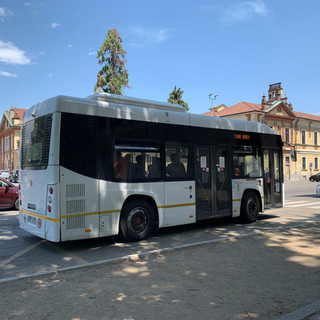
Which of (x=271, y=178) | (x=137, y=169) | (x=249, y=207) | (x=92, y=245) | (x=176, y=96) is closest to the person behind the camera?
(x=92, y=245)

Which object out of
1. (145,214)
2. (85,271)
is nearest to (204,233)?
(145,214)

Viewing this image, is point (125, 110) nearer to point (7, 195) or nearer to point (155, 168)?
point (155, 168)

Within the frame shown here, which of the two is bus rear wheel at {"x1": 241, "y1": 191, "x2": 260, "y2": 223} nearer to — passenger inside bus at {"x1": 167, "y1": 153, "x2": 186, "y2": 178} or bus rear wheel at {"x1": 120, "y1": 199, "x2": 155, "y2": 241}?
passenger inside bus at {"x1": 167, "y1": 153, "x2": 186, "y2": 178}

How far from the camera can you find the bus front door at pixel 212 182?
28.0 feet

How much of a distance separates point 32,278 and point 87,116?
3.23 m

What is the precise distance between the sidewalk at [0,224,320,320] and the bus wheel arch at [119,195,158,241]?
3.94 feet

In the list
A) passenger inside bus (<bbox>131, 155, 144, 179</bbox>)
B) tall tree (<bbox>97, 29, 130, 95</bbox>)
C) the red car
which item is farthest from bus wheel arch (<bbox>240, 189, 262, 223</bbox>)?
tall tree (<bbox>97, 29, 130, 95</bbox>)

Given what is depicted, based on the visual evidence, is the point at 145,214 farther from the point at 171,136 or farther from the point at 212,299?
the point at 212,299

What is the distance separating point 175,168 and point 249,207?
3235 mm

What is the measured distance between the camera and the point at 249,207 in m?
9.86

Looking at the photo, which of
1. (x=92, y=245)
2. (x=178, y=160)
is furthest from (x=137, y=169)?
(x=92, y=245)

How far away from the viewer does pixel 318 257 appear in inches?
236

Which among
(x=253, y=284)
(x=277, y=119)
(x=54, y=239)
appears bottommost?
(x=253, y=284)

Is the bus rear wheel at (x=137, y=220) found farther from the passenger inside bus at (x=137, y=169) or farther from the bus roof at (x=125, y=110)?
the bus roof at (x=125, y=110)
